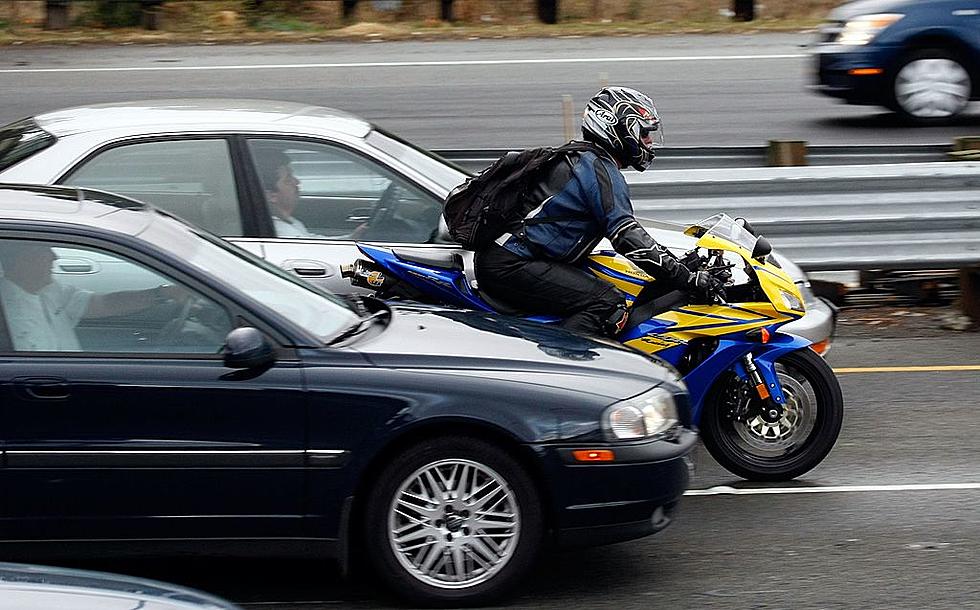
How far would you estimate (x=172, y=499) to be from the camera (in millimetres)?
5062

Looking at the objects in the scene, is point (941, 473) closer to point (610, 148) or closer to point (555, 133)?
point (610, 148)

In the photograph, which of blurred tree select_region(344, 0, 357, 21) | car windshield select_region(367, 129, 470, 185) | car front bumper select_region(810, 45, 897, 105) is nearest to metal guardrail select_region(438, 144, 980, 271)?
car windshield select_region(367, 129, 470, 185)

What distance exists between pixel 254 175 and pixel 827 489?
3.13 meters

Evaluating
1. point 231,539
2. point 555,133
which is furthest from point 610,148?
point 555,133

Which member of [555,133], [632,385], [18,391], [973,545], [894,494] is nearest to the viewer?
[18,391]

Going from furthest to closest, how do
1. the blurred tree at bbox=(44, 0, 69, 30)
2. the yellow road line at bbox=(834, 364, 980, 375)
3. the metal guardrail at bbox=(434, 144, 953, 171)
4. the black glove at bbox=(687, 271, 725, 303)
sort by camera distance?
the blurred tree at bbox=(44, 0, 69, 30), the metal guardrail at bbox=(434, 144, 953, 171), the yellow road line at bbox=(834, 364, 980, 375), the black glove at bbox=(687, 271, 725, 303)

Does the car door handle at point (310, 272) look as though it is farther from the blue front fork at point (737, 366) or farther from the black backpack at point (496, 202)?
the blue front fork at point (737, 366)

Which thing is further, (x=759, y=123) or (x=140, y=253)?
(x=759, y=123)

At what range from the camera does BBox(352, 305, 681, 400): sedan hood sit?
5.28 meters

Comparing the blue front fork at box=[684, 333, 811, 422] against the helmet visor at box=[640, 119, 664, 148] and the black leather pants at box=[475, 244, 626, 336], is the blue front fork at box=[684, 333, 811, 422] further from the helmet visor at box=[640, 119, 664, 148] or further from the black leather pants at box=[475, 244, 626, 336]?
the helmet visor at box=[640, 119, 664, 148]

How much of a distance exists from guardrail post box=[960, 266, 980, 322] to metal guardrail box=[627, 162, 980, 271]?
33cm

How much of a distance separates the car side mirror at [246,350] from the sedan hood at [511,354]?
0.37m

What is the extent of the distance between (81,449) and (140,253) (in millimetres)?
697

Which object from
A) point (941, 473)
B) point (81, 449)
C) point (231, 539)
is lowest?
point (941, 473)
